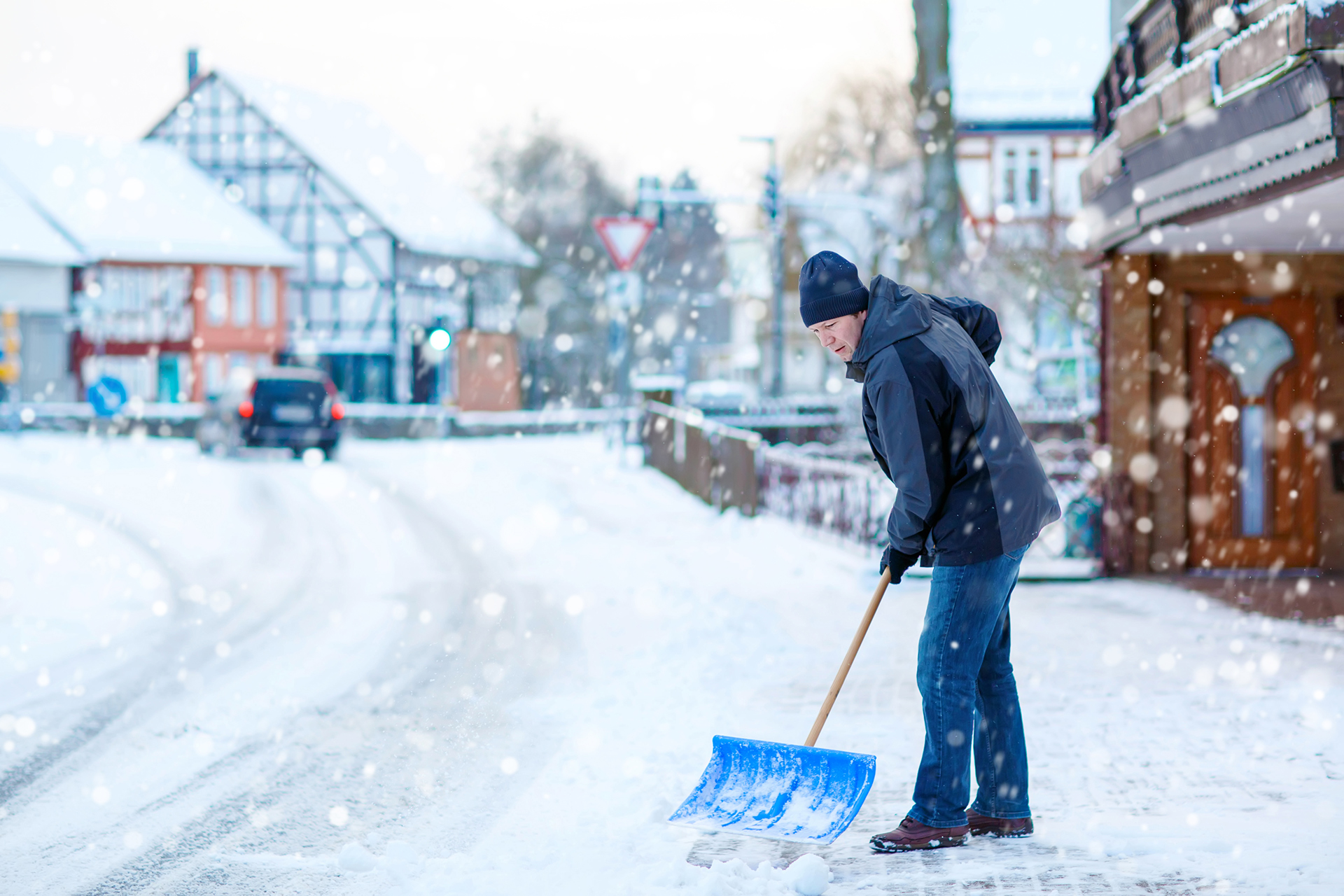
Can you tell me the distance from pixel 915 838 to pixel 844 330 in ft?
5.13

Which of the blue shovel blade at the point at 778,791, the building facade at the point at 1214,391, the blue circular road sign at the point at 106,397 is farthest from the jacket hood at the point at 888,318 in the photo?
the blue circular road sign at the point at 106,397

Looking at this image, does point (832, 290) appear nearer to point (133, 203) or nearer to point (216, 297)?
point (216, 297)

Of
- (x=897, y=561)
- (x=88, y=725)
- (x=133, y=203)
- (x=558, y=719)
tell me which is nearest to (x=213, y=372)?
(x=133, y=203)

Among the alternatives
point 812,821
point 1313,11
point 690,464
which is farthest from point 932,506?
point 690,464

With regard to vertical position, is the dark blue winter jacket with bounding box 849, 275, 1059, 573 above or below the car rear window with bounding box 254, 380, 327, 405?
below

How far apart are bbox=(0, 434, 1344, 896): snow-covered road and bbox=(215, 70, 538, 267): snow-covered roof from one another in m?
32.1

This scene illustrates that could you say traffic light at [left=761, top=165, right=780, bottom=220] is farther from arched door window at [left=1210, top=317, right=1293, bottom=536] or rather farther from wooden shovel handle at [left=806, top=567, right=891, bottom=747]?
wooden shovel handle at [left=806, top=567, right=891, bottom=747]

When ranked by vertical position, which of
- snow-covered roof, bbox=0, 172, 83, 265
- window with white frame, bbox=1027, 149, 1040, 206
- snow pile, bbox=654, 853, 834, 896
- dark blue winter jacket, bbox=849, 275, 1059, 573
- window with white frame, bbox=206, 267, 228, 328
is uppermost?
window with white frame, bbox=1027, 149, 1040, 206

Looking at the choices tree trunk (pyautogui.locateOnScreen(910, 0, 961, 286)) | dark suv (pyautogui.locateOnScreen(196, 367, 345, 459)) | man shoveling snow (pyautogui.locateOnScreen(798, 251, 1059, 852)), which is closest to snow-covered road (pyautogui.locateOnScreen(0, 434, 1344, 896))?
man shoveling snow (pyautogui.locateOnScreen(798, 251, 1059, 852))

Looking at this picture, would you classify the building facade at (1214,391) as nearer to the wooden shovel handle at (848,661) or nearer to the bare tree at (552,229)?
the wooden shovel handle at (848,661)

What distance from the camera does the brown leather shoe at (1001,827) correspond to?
14.2 ft

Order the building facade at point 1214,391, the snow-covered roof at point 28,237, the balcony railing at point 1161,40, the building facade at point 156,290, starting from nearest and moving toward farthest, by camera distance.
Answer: the balcony railing at point 1161,40
the building facade at point 1214,391
the snow-covered roof at point 28,237
the building facade at point 156,290

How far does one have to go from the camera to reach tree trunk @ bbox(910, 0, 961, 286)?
19391 mm

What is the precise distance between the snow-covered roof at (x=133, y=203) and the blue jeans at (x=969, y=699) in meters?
39.9
